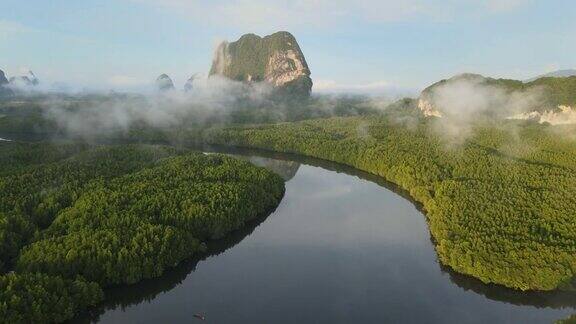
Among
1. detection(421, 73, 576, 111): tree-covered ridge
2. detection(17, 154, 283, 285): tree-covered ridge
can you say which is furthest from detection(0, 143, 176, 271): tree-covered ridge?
detection(421, 73, 576, 111): tree-covered ridge

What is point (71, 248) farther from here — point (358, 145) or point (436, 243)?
point (358, 145)

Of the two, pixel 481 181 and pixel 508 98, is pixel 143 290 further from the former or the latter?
pixel 508 98

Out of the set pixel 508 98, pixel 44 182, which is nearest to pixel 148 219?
pixel 44 182

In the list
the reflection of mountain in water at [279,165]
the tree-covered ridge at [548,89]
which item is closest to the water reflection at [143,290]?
the reflection of mountain in water at [279,165]

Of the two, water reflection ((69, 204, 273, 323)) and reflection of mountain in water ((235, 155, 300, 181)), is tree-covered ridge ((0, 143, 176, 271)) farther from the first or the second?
reflection of mountain in water ((235, 155, 300, 181))

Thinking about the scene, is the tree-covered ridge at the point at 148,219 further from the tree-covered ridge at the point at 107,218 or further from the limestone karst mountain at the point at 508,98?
the limestone karst mountain at the point at 508,98

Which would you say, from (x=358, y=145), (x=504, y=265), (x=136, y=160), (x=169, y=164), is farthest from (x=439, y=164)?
(x=136, y=160)
